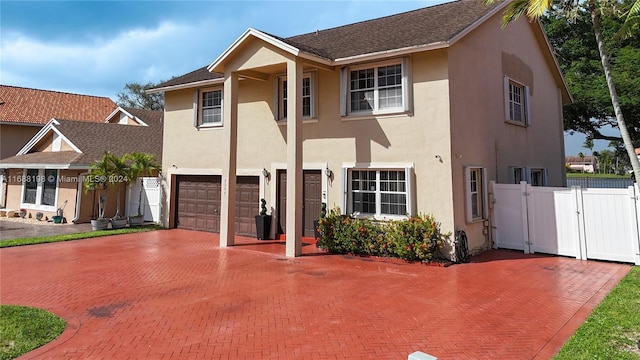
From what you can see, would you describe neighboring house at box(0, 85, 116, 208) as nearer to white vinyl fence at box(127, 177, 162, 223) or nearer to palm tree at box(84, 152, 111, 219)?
white vinyl fence at box(127, 177, 162, 223)

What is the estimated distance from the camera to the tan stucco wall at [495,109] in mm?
10984

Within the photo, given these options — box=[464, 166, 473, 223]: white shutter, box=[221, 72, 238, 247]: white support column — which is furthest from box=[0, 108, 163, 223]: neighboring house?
box=[464, 166, 473, 223]: white shutter

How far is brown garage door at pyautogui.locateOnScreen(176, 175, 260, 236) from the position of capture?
14672mm

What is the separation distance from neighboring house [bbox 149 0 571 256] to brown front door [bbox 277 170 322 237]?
0.05m

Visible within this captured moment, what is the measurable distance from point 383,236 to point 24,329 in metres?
8.41

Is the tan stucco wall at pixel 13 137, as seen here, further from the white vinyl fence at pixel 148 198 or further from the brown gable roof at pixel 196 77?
the brown gable roof at pixel 196 77

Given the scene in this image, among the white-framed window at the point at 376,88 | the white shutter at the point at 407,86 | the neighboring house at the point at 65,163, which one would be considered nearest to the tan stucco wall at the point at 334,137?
the white shutter at the point at 407,86

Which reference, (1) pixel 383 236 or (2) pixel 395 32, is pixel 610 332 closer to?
(1) pixel 383 236

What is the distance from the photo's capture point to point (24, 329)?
5766 mm

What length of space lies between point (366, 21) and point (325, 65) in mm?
5355

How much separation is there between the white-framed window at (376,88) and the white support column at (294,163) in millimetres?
1745

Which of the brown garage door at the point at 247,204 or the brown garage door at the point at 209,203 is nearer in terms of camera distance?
the brown garage door at the point at 247,204

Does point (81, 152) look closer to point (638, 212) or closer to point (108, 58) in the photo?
point (108, 58)

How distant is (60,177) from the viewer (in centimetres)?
1884
